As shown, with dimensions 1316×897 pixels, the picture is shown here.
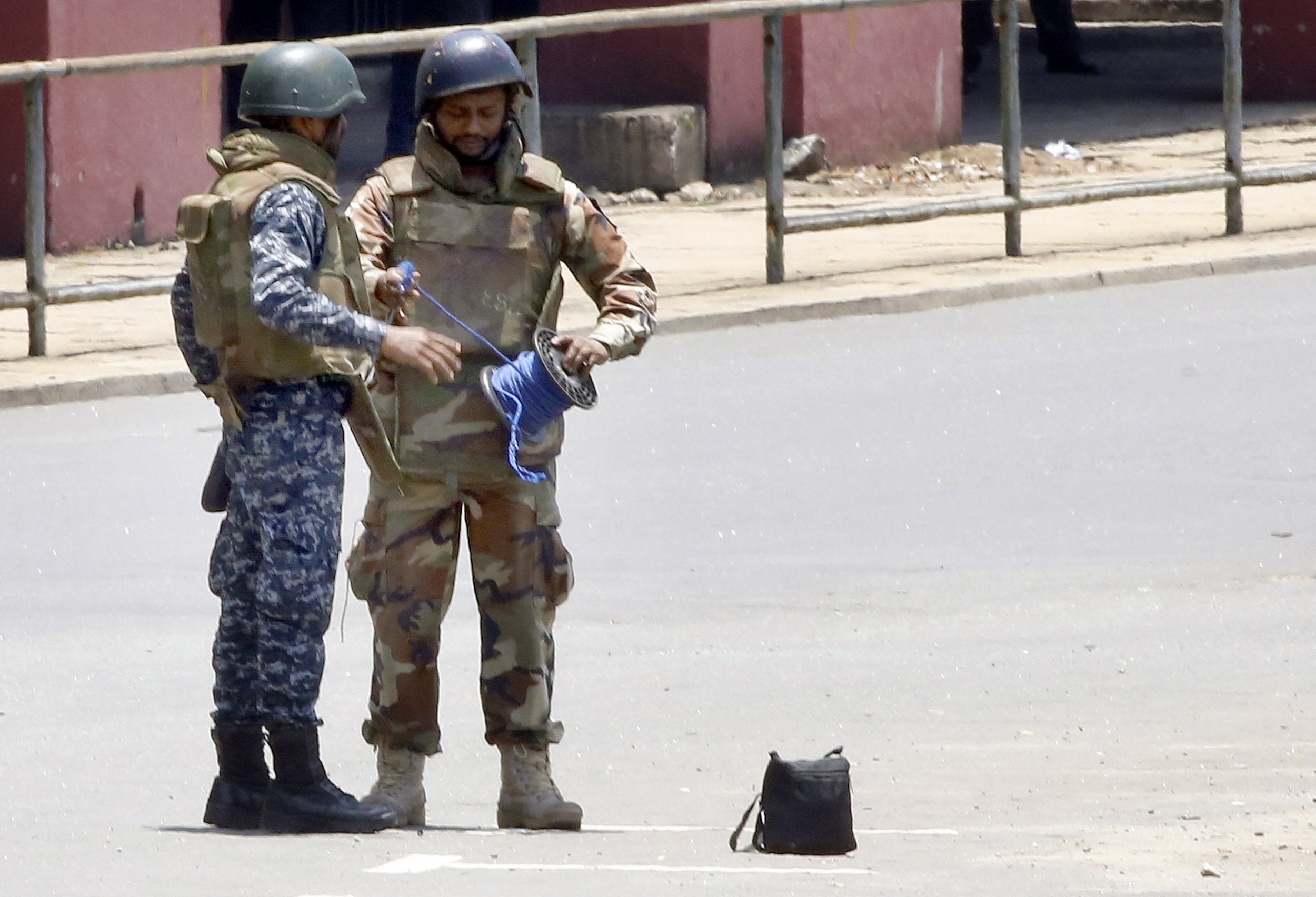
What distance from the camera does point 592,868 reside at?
15.4 ft

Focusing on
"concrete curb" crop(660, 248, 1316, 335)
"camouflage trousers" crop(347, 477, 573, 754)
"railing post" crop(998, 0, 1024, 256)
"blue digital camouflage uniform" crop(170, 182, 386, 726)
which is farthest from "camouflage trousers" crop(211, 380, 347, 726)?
"railing post" crop(998, 0, 1024, 256)

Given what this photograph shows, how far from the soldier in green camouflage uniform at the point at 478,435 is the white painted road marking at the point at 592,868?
22.2 inches

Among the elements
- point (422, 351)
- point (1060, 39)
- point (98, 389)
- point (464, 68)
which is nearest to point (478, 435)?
point (422, 351)

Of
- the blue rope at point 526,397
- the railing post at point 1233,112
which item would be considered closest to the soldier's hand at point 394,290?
the blue rope at point 526,397

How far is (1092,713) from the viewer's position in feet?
20.5

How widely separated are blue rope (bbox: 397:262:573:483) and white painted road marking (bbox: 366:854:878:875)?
0.85 metres

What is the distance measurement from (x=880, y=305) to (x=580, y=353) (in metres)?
6.82

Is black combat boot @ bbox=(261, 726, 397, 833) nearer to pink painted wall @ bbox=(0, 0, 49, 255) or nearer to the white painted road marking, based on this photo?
the white painted road marking

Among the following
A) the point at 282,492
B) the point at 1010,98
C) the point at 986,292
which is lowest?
the point at 986,292

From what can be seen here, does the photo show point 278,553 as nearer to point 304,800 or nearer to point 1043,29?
point 304,800

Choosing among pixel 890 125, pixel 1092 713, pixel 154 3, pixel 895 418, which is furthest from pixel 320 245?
pixel 890 125

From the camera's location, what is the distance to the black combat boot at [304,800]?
5129mm

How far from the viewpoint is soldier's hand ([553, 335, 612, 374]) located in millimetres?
5184

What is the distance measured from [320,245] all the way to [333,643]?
231 cm
